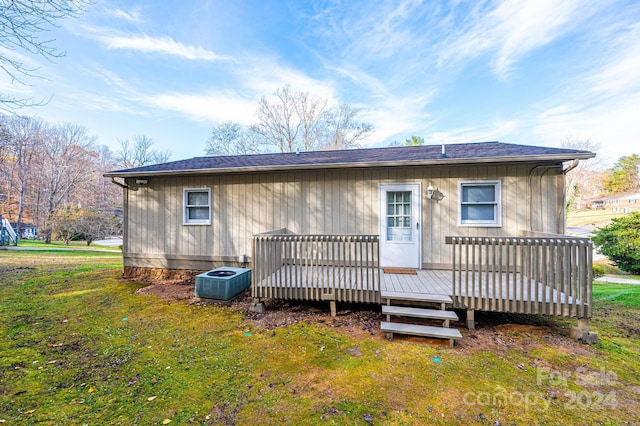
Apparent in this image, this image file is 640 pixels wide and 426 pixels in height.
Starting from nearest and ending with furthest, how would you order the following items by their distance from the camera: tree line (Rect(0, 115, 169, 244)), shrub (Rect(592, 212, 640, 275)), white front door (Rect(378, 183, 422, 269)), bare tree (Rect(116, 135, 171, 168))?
1. white front door (Rect(378, 183, 422, 269))
2. shrub (Rect(592, 212, 640, 275))
3. tree line (Rect(0, 115, 169, 244))
4. bare tree (Rect(116, 135, 171, 168))

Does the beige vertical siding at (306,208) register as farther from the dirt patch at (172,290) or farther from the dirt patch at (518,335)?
the dirt patch at (518,335)

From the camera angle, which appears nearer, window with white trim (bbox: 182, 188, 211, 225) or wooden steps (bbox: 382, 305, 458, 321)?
wooden steps (bbox: 382, 305, 458, 321)

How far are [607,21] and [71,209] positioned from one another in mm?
28879

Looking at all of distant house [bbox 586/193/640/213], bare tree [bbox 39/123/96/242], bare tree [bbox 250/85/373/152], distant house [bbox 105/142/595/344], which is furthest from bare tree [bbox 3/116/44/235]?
distant house [bbox 586/193/640/213]

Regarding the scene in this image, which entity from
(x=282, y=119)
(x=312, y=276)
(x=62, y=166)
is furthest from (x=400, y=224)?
(x=62, y=166)

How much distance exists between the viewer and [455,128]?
18688 millimetres

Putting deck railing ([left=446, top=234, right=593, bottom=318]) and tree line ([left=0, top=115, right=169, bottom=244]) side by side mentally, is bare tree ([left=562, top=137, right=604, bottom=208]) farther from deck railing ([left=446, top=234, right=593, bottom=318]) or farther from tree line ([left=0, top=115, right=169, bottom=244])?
tree line ([left=0, top=115, right=169, bottom=244])

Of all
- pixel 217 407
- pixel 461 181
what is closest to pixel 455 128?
pixel 461 181

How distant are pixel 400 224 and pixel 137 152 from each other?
1160 inches

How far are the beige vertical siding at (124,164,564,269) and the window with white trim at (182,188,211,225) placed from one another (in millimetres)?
136

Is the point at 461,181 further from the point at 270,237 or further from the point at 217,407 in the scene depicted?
the point at 217,407

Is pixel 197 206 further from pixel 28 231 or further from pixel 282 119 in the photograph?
pixel 28 231

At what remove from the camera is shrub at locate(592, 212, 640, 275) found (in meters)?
8.62

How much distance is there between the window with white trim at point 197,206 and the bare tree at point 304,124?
14.2 meters
